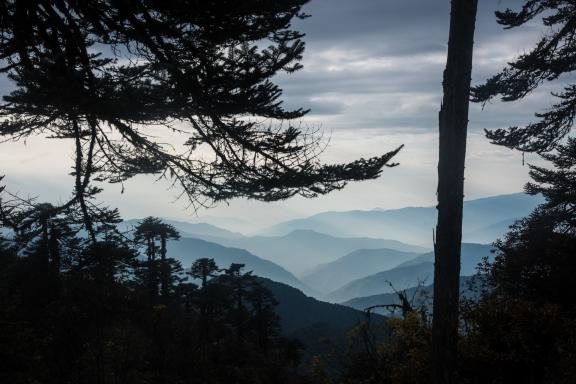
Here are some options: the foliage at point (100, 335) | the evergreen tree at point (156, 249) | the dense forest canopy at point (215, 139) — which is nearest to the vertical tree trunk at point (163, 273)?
the evergreen tree at point (156, 249)

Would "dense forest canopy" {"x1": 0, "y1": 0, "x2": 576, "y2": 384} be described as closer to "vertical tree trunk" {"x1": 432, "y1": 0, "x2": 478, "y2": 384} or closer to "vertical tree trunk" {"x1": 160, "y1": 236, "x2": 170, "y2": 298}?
"vertical tree trunk" {"x1": 432, "y1": 0, "x2": 478, "y2": 384}

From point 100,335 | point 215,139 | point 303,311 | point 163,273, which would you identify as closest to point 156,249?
point 163,273

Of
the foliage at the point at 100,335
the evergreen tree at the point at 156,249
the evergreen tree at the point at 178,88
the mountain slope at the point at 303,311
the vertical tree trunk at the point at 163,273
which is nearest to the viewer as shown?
the evergreen tree at the point at 178,88

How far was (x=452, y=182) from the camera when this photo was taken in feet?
20.3

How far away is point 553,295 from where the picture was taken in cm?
1420

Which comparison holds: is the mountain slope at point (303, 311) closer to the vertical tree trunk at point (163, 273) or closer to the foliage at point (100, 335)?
the vertical tree trunk at point (163, 273)

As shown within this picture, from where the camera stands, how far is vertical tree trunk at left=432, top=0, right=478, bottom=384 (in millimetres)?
6086

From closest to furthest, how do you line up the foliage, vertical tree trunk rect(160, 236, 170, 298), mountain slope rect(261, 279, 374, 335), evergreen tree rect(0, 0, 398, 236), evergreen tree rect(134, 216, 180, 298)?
evergreen tree rect(0, 0, 398, 236) < the foliage < evergreen tree rect(134, 216, 180, 298) < vertical tree trunk rect(160, 236, 170, 298) < mountain slope rect(261, 279, 374, 335)

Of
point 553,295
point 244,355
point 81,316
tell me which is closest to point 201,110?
point 553,295

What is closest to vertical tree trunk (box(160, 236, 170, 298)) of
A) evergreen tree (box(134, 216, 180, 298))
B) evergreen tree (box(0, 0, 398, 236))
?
evergreen tree (box(134, 216, 180, 298))

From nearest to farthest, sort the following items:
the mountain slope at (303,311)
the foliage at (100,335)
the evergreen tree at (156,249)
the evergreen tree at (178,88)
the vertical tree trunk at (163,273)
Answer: the evergreen tree at (178,88) → the foliage at (100,335) → the evergreen tree at (156,249) → the vertical tree trunk at (163,273) → the mountain slope at (303,311)

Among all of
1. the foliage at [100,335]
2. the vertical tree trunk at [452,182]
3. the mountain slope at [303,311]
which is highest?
the vertical tree trunk at [452,182]

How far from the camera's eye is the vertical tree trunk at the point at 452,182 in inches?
240

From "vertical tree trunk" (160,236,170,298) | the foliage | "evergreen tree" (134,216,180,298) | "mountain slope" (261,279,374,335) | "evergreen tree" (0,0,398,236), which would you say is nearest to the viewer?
"evergreen tree" (0,0,398,236)
